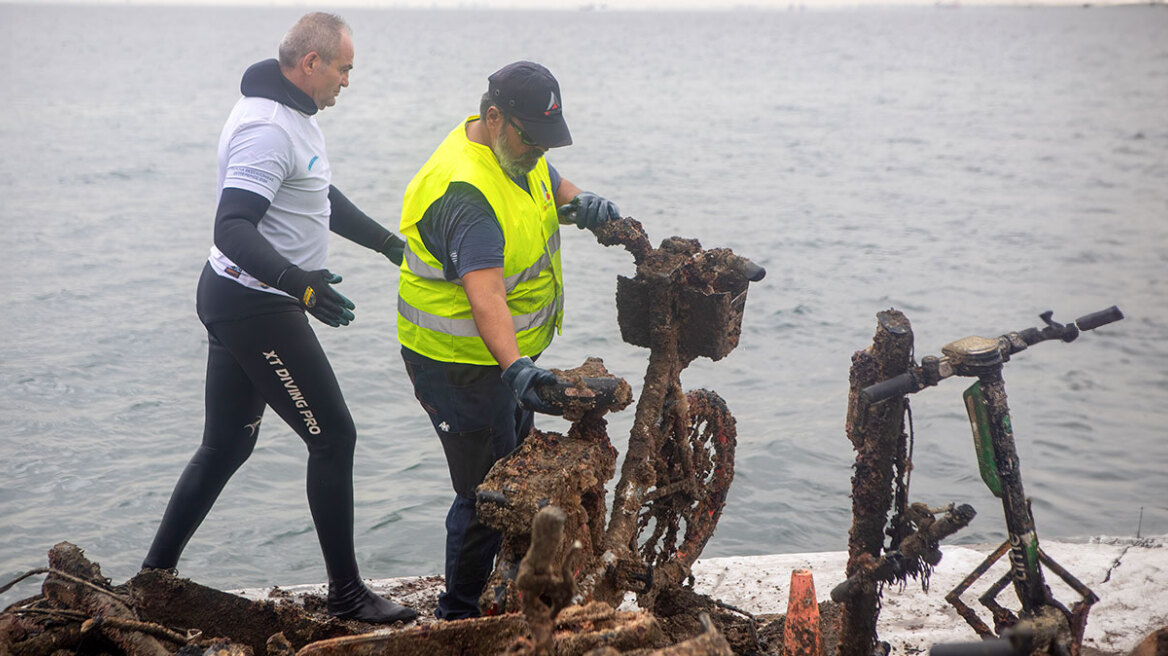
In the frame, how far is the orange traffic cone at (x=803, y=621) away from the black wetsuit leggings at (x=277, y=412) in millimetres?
1699

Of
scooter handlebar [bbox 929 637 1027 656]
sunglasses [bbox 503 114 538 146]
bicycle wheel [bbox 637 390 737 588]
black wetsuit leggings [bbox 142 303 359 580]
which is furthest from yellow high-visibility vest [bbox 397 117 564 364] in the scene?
scooter handlebar [bbox 929 637 1027 656]

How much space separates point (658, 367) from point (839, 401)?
516 cm

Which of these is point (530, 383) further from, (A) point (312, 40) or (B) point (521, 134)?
(A) point (312, 40)

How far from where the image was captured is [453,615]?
3828mm

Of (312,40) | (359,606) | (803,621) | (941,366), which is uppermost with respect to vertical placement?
(312,40)

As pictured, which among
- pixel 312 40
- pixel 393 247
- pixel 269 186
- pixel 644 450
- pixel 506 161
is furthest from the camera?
pixel 393 247

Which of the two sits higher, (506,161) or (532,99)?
(532,99)

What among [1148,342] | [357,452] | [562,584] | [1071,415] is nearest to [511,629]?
[562,584]

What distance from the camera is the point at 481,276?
11.1 ft

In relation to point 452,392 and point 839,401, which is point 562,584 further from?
point 839,401

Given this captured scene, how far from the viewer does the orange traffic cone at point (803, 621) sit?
325 centimetres

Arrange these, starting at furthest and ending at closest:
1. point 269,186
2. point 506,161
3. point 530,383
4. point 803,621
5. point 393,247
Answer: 1. point 393,247
2. point 269,186
3. point 506,161
4. point 803,621
5. point 530,383

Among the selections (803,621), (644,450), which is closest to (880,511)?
(803,621)

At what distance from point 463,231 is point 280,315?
90 centimetres
